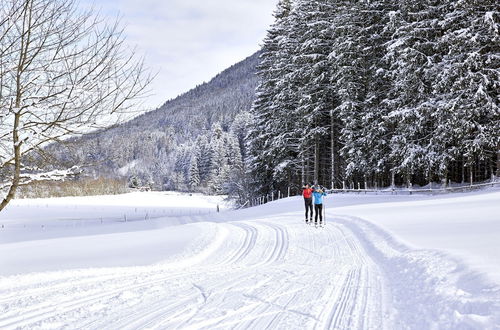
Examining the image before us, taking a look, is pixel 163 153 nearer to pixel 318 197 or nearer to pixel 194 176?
pixel 194 176

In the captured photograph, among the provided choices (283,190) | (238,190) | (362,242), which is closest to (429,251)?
(362,242)

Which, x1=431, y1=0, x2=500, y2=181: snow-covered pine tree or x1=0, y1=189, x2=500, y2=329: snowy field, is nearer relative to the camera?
x1=0, y1=189, x2=500, y2=329: snowy field

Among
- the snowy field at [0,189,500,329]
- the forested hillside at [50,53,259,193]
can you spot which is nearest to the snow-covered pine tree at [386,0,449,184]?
the snowy field at [0,189,500,329]

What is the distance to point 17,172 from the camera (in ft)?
17.8

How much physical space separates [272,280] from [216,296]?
1316 millimetres

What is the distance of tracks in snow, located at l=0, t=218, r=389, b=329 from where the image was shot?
15.6 feet

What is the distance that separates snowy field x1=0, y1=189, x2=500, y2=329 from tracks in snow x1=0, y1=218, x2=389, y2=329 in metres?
0.02

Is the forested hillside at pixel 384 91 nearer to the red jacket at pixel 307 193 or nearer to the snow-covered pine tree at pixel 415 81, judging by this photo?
the snow-covered pine tree at pixel 415 81

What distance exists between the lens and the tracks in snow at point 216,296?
15.6ft

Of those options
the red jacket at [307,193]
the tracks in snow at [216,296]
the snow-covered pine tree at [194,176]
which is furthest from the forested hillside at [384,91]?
the snow-covered pine tree at [194,176]

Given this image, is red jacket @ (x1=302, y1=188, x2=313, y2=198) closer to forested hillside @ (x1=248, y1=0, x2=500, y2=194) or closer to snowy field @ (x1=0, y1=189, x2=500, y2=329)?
snowy field @ (x1=0, y1=189, x2=500, y2=329)

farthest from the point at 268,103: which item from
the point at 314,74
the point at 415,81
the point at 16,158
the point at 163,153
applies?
the point at 163,153

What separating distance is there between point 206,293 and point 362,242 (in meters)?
5.90

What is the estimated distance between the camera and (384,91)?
2517 centimetres
